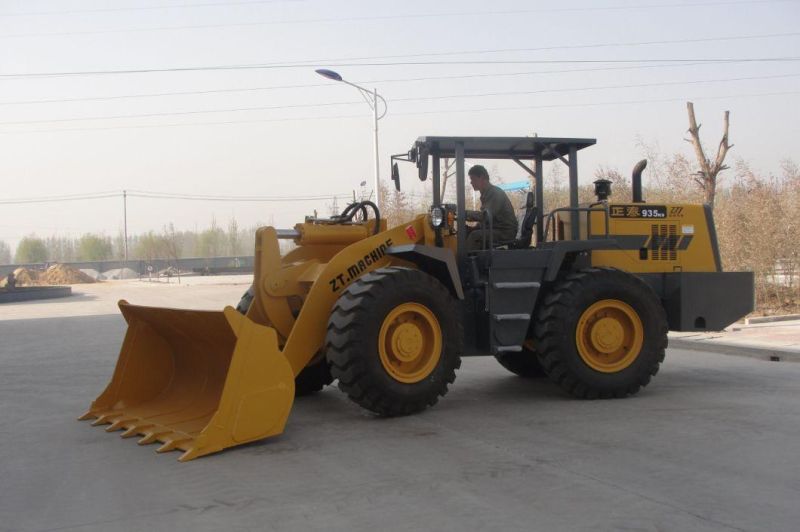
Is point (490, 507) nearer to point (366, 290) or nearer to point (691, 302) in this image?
point (366, 290)

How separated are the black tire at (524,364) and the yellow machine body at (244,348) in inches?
86.1

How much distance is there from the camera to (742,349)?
1091 centimetres

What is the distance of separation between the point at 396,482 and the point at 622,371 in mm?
3507

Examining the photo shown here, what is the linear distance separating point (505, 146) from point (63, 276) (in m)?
58.5

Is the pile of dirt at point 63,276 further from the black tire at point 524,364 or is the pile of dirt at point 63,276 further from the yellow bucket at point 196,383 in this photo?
the black tire at point 524,364

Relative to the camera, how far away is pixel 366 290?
6.39m

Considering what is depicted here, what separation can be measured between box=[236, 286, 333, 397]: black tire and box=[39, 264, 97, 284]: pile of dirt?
54.9 m

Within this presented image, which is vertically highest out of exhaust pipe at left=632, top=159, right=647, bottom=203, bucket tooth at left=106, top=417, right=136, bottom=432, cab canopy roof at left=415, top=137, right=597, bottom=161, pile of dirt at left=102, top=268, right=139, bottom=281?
cab canopy roof at left=415, top=137, right=597, bottom=161

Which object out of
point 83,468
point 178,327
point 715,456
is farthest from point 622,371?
point 83,468

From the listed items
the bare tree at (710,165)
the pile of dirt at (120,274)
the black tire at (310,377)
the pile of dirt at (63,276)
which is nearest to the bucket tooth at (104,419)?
the black tire at (310,377)

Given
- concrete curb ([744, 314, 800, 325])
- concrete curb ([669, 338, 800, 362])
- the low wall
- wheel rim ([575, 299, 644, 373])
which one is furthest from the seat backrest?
the low wall

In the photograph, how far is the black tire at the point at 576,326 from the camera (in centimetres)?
734

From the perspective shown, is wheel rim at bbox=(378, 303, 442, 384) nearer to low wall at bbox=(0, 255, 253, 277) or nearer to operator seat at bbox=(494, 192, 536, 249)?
operator seat at bbox=(494, 192, 536, 249)

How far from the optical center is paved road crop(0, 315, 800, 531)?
4.24m
